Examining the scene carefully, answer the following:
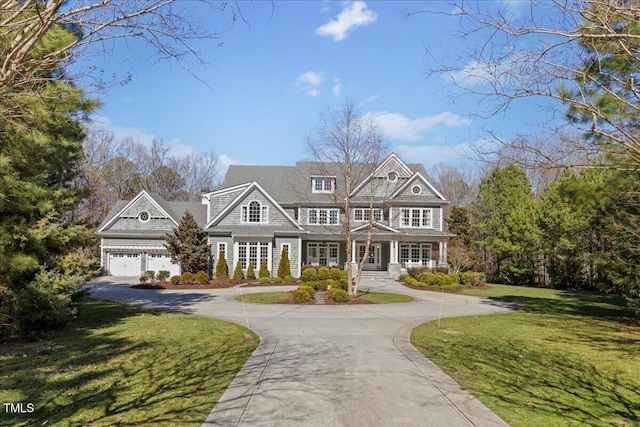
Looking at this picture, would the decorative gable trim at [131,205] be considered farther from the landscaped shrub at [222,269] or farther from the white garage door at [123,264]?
the landscaped shrub at [222,269]

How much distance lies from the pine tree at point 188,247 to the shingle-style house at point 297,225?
962 mm

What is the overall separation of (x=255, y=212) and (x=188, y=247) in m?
5.05

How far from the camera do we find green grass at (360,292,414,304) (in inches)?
713

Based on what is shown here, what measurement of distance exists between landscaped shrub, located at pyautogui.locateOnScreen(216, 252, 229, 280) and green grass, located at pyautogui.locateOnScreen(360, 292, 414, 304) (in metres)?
10.2

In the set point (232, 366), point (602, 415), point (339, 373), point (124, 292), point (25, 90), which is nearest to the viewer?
point (25, 90)

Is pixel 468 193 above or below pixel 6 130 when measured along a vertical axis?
above

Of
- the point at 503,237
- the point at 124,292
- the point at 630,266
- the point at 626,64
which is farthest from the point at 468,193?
the point at 626,64

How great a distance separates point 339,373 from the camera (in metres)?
6.63

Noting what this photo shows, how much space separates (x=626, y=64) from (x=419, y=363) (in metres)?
6.24

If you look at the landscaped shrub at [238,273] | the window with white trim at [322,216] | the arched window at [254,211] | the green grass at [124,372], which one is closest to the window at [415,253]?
the window with white trim at [322,216]

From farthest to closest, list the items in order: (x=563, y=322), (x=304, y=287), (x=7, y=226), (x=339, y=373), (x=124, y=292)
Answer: (x=124, y=292)
(x=304, y=287)
(x=563, y=322)
(x=7, y=226)
(x=339, y=373)

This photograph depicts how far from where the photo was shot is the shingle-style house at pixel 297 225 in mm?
28047

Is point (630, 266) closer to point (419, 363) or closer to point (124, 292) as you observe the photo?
point (419, 363)

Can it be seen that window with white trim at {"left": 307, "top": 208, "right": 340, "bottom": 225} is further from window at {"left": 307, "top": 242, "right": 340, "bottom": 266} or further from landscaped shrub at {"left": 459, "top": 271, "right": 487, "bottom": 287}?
landscaped shrub at {"left": 459, "top": 271, "right": 487, "bottom": 287}
